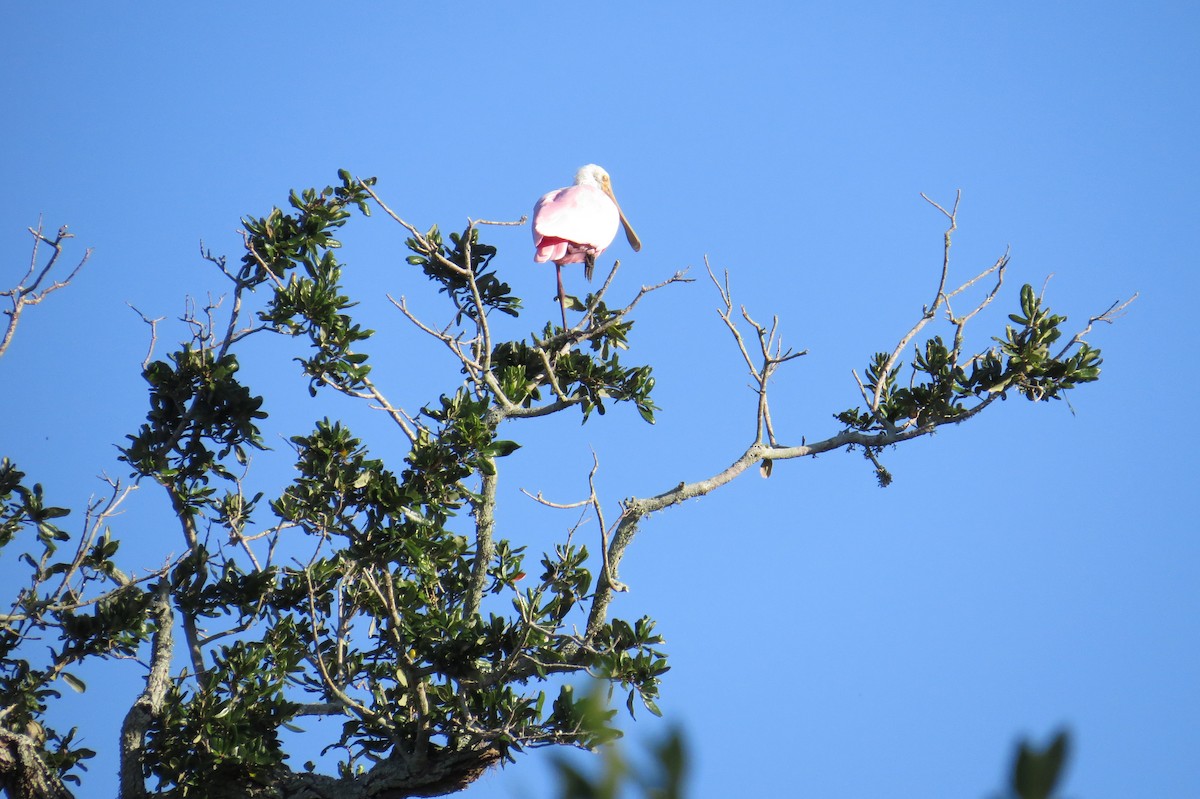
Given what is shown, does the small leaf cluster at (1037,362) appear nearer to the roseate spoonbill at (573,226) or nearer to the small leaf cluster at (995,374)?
the small leaf cluster at (995,374)

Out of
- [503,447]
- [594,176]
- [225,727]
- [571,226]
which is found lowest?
[225,727]

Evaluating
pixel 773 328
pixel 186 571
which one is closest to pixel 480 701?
pixel 186 571

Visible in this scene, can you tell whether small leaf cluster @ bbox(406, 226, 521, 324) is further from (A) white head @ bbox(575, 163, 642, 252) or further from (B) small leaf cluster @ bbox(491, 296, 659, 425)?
(A) white head @ bbox(575, 163, 642, 252)

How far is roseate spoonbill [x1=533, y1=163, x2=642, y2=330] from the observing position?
6938 mm

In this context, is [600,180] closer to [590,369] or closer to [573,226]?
[573,226]

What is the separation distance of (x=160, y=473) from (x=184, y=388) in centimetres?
40

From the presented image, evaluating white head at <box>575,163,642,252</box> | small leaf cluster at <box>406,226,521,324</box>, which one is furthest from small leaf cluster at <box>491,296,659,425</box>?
white head at <box>575,163,642,252</box>

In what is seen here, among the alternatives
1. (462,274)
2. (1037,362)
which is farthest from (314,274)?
(1037,362)

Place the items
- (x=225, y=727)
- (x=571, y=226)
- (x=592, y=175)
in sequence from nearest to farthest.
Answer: (x=225, y=727), (x=571, y=226), (x=592, y=175)

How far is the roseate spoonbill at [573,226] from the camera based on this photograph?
6938 mm

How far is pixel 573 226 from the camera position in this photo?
6.95 meters

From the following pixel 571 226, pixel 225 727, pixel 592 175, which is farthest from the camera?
pixel 592 175

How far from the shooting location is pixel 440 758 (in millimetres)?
4648

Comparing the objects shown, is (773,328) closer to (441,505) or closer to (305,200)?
(441,505)
